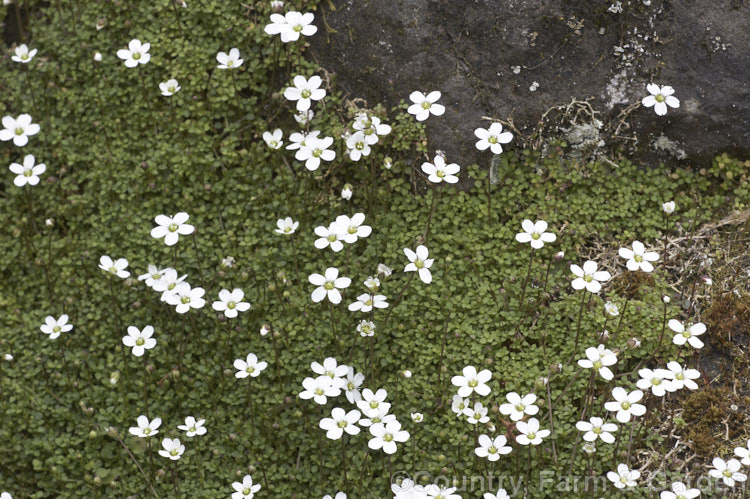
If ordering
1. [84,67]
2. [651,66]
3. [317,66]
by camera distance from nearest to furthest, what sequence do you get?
[651,66] < [317,66] < [84,67]

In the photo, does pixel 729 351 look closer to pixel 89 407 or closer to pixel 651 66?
pixel 651 66

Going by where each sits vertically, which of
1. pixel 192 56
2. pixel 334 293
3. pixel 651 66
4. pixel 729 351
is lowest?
pixel 729 351

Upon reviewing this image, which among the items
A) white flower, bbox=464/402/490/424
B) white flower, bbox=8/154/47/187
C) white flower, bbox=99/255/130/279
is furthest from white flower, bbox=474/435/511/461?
white flower, bbox=8/154/47/187

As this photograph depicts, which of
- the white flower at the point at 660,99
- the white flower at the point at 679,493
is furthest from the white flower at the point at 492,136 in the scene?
the white flower at the point at 679,493

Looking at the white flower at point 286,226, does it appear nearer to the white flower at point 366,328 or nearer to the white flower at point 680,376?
the white flower at point 366,328

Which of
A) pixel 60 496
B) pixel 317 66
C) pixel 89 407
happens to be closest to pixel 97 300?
pixel 89 407

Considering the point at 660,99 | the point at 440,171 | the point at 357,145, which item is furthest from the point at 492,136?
the point at 660,99
